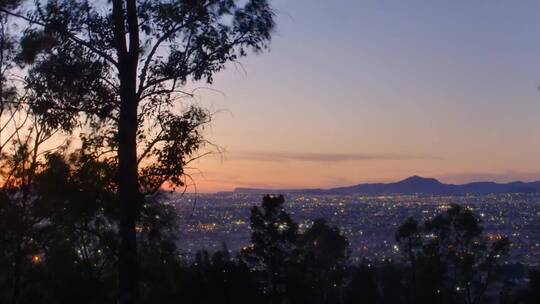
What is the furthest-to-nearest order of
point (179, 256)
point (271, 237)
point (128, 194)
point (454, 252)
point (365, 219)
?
1. point (365, 219)
2. point (454, 252)
3. point (271, 237)
4. point (179, 256)
5. point (128, 194)

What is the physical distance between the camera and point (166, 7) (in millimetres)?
9008

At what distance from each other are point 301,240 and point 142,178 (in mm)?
29053

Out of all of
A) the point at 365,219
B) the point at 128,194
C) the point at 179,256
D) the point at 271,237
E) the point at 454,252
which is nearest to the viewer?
the point at 128,194

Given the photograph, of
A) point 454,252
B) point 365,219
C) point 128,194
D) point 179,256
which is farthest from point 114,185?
point 365,219

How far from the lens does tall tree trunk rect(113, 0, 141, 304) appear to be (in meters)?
8.48

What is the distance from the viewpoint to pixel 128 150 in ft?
28.4

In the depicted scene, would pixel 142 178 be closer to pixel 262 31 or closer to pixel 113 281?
pixel 262 31

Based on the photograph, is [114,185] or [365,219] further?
[365,219]

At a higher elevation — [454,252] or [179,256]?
[179,256]

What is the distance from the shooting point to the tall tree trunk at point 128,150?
334 inches

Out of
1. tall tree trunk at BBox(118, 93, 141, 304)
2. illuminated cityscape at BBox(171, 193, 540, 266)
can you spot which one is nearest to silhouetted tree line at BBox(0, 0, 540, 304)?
tall tree trunk at BBox(118, 93, 141, 304)

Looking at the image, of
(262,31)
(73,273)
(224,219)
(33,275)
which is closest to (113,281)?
(73,273)

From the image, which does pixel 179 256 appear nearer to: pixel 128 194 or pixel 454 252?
pixel 128 194

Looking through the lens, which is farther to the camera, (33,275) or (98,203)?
(33,275)
